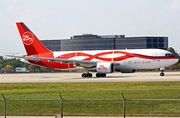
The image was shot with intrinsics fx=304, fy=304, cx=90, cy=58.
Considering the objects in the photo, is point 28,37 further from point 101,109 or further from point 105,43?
point 105,43

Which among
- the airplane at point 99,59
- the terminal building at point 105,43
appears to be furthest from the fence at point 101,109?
the terminal building at point 105,43

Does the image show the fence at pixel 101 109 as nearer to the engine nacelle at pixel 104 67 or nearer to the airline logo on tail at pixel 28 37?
the engine nacelle at pixel 104 67

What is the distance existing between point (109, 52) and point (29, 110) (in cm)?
3621

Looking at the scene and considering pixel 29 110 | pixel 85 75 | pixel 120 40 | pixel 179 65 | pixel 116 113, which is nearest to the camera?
pixel 116 113

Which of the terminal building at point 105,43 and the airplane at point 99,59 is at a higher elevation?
the terminal building at point 105,43

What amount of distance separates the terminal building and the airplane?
12120cm

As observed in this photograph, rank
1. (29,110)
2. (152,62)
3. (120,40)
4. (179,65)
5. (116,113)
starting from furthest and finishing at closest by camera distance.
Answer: (120,40) < (179,65) < (152,62) < (29,110) < (116,113)

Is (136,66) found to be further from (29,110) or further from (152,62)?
(29,110)

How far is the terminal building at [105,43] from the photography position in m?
174

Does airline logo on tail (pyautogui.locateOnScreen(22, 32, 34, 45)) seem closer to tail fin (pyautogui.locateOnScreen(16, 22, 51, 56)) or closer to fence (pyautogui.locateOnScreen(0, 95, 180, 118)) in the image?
tail fin (pyautogui.locateOnScreen(16, 22, 51, 56))

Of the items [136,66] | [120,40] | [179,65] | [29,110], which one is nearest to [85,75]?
[136,66]

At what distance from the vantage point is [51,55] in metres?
58.1

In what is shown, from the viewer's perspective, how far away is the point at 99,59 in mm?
54438

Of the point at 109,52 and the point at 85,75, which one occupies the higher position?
the point at 109,52
